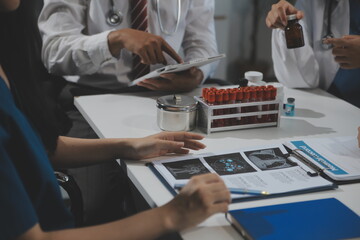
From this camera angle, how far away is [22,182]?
0.85 metres

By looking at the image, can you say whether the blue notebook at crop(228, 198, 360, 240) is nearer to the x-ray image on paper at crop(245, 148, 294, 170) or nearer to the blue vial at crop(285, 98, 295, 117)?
the x-ray image on paper at crop(245, 148, 294, 170)

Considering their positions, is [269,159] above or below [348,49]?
below

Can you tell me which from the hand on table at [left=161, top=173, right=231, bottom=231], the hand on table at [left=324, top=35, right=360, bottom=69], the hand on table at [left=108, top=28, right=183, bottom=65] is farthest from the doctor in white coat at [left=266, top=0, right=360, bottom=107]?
the hand on table at [left=161, top=173, right=231, bottom=231]

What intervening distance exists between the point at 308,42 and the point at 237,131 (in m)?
0.78

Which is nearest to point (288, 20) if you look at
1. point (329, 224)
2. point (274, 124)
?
point (274, 124)

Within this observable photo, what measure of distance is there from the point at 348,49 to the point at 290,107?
351mm

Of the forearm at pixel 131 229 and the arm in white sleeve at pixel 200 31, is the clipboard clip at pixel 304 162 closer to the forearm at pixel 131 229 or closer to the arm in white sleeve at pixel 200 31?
the forearm at pixel 131 229

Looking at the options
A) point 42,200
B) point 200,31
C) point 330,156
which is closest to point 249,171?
point 330,156

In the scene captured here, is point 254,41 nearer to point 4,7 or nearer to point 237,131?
point 237,131

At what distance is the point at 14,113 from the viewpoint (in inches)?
33.2

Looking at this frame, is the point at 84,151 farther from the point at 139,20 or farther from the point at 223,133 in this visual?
the point at 139,20

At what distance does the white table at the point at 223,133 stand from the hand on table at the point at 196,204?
41mm

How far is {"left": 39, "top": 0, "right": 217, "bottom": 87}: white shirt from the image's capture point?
192 cm

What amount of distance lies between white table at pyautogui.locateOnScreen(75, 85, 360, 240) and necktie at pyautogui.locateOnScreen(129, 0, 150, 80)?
0.23 meters
